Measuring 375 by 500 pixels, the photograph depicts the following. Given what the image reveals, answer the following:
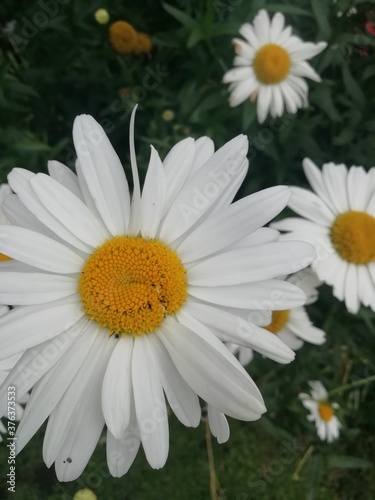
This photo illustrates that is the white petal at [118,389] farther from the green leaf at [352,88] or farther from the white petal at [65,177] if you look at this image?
the green leaf at [352,88]

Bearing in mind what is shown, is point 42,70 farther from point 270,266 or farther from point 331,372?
point 331,372

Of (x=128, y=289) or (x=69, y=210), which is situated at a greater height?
(x=69, y=210)

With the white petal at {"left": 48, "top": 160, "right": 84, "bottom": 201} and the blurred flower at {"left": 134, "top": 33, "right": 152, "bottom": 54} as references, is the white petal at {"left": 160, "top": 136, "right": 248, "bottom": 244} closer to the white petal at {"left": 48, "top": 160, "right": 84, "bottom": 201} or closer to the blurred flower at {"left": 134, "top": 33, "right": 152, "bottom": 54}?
the white petal at {"left": 48, "top": 160, "right": 84, "bottom": 201}

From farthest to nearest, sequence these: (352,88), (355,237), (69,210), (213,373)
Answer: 1. (352,88)
2. (355,237)
3. (69,210)
4. (213,373)

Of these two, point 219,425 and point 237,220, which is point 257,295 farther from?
point 219,425

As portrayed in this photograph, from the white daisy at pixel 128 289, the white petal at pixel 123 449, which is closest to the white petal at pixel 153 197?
the white daisy at pixel 128 289

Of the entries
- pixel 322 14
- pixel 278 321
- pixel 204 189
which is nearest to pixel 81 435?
pixel 204 189
